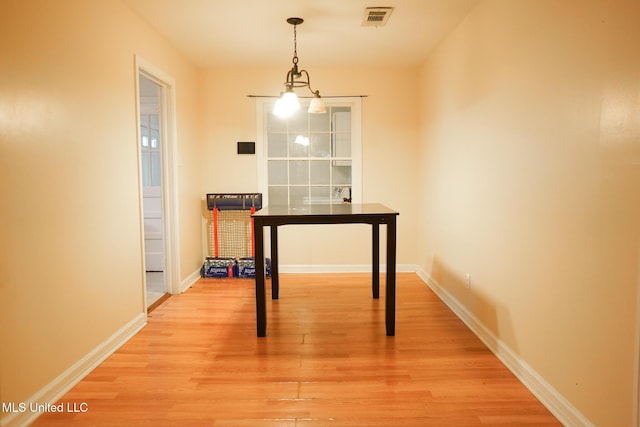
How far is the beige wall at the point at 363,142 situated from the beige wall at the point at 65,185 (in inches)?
68.1

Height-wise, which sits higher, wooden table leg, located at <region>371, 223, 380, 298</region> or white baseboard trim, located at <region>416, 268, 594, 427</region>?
wooden table leg, located at <region>371, 223, 380, 298</region>

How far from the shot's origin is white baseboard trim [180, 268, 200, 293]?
14.9 feet

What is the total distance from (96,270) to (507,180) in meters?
2.63

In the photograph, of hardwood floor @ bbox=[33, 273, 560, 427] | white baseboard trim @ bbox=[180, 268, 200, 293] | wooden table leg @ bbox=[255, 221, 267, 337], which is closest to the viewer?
hardwood floor @ bbox=[33, 273, 560, 427]

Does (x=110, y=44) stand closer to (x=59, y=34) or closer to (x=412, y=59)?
(x=59, y=34)

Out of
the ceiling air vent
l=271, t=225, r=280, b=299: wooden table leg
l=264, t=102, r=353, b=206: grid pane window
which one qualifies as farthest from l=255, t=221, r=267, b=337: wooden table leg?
l=264, t=102, r=353, b=206: grid pane window

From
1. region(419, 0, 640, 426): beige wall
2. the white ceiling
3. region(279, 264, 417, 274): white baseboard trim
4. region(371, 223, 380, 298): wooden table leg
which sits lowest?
region(279, 264, 417, 274): white baseboard trim

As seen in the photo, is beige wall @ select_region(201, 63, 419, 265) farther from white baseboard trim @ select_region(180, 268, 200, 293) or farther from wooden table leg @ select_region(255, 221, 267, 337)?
wooden table leg @ select_region(255, 221, 267, 337)

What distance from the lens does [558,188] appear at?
2133 millimetres

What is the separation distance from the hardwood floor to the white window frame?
1.78 metres

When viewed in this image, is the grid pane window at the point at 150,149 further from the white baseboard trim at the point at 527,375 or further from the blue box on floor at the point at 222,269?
the white baseboard trim at the point at 527,375

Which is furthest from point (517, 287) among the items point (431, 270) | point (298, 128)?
point (298, 128)

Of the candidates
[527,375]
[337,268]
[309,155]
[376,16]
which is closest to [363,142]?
[309,155]

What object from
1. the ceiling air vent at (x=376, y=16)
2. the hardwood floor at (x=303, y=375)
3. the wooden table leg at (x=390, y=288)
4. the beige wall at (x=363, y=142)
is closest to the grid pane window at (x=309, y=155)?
the beige wall at (x=363, y=142)
